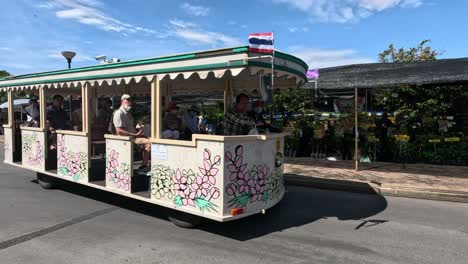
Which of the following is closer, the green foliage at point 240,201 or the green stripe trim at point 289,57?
the green foliage at point 240,201

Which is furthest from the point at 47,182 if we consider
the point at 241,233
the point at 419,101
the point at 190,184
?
the point at 419,101

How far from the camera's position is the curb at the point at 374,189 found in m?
7.41

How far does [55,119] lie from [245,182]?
5.23 metres

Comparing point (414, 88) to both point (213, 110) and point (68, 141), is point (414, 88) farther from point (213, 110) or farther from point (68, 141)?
point (68, 141)

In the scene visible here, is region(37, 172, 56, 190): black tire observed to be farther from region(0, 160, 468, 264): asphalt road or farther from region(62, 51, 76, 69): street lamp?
region(62, 51, 76, 69): street lamp

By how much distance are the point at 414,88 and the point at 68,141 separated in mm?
12173

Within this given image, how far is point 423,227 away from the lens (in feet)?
18.2

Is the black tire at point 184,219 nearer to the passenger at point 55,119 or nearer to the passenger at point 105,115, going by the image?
the passenger at point 105,115

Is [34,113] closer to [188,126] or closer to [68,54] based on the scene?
[188,126]

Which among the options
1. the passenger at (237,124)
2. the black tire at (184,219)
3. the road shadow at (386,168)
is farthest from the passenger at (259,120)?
the road shadow at (386,168)

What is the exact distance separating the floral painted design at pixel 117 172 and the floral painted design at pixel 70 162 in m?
0.70

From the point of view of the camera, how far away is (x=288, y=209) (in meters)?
6.57

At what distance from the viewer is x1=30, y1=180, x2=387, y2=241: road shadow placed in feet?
17.7

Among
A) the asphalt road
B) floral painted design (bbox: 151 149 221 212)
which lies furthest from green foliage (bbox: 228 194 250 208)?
the asphalt road
